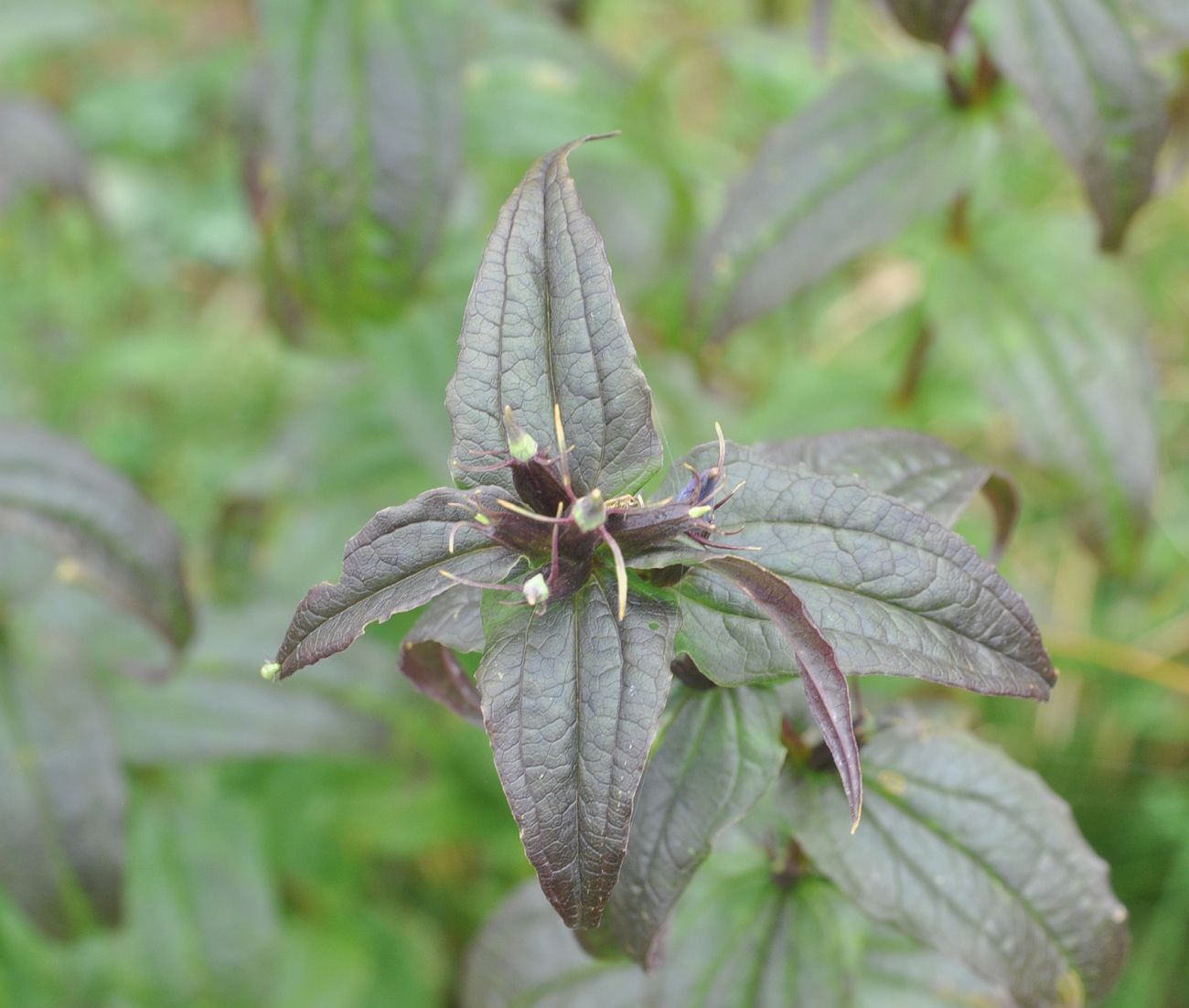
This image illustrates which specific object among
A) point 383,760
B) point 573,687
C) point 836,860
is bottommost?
point 383,760

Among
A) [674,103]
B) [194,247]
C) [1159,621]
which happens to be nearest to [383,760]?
[1159,621]

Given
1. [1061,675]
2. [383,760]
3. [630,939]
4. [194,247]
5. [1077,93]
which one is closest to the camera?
[630,939]

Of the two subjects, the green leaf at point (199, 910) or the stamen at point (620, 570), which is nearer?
the stamen at point (620, 570)

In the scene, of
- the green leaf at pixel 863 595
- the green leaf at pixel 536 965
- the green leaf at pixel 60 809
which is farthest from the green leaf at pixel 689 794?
the green leaf at pixel 60 809

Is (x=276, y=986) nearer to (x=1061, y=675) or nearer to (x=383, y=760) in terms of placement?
(x=383, y=760)

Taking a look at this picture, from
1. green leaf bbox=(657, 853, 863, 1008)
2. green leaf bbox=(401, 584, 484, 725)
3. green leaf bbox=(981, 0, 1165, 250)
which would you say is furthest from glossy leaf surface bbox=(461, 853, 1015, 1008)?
green leaf bbox=(981, 0, 1165, 250)

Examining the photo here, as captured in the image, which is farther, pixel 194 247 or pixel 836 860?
pixel 194 247

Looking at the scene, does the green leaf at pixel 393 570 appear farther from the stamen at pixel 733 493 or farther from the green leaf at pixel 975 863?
the green leaf at pixel 975 863

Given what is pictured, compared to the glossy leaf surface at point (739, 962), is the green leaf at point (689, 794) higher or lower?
higher
